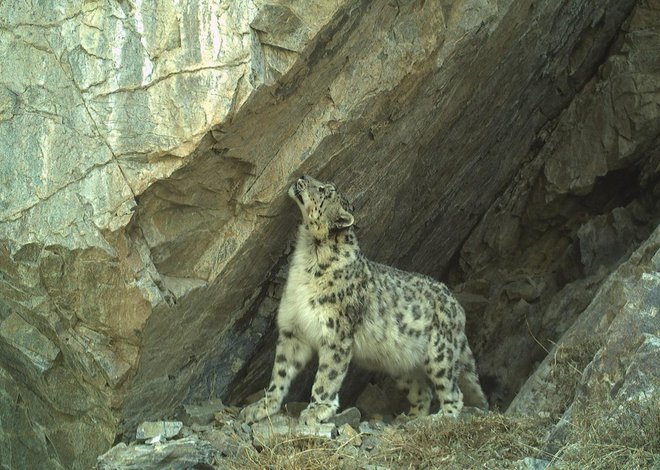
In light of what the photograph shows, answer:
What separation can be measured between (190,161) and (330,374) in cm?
260

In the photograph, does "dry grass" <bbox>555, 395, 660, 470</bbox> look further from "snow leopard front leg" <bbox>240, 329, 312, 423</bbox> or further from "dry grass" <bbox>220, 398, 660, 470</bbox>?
"snow leopard front leg" <bbox>240, 329, 312, 423</bbox>

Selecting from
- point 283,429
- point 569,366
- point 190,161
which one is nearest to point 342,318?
point 283,429

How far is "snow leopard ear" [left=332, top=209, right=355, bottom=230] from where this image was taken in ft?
31.9

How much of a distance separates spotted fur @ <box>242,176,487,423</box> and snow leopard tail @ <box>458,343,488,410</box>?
1.52 ft

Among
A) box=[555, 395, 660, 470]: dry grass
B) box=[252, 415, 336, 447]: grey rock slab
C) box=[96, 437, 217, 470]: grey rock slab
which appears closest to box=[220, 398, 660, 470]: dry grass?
box=[555, 395, 660, 470]: dry grass

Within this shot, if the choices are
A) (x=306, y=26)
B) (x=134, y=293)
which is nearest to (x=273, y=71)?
(x=306, y=26)

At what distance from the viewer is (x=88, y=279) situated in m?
8.44

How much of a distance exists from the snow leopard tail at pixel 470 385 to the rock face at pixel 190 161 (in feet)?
5.13

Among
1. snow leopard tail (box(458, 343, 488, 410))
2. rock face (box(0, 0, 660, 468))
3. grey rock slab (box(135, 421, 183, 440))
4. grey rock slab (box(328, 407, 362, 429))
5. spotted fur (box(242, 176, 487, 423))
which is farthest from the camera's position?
snow leopard tail (box(458, 343, 488, 410))

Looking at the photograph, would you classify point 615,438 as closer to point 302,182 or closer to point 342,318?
point 342,318

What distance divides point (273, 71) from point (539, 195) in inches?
251

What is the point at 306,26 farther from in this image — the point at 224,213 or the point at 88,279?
the point at 88,279

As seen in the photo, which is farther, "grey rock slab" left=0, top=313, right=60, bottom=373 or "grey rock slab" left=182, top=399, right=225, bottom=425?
"grey rock slab" left=182, top=399, right=225, bottom=425

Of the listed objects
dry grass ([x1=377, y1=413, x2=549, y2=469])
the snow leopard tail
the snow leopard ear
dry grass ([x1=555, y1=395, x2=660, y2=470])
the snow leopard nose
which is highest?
the snow leopard nose
